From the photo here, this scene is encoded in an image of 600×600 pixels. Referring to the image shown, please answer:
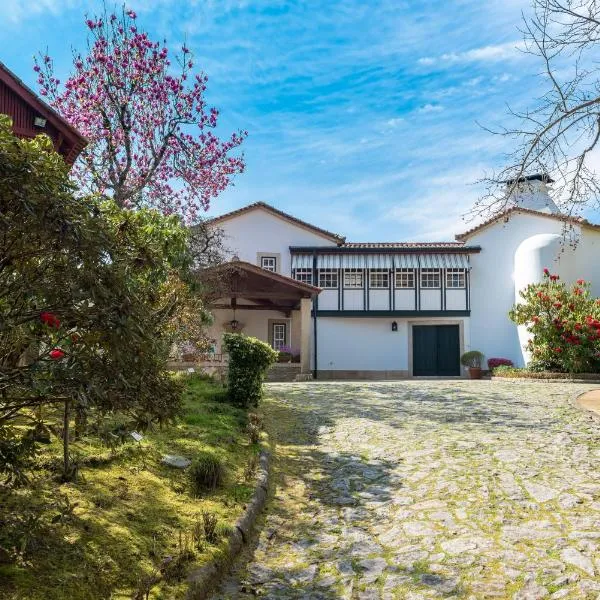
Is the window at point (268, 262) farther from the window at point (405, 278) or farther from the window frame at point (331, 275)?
the window at point (405, 278)

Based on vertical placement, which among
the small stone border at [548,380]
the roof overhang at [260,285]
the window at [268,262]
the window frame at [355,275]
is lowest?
the small stone border at [548,380]

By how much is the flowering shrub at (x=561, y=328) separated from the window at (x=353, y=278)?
322 inches

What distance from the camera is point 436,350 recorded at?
27.3 metres

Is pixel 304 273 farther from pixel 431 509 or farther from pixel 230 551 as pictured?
pixel 230 551

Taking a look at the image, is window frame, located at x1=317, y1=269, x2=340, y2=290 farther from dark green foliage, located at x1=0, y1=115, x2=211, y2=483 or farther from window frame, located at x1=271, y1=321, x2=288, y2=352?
dark green foliage, located at x1=0, y1=115, x2=211, y2=483

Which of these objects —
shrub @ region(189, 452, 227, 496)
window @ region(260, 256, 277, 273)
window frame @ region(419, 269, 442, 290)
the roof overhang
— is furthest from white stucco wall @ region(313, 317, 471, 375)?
shrub @ region(189, 452, 227, 496)

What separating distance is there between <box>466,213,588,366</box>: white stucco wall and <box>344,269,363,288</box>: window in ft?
17.7

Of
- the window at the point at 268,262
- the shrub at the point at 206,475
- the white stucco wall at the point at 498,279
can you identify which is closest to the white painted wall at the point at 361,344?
the window at the point at 268,262

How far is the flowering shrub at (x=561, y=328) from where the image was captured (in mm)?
18297

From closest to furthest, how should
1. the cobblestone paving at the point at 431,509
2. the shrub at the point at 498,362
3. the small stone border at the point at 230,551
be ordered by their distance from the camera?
the small stone border at the point at 230,551, the cobblestone paving at the point at 431,509, the shrub at the point at 498,362

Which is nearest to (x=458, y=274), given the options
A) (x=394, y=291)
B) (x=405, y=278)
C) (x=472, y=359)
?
(x=405, y=278)

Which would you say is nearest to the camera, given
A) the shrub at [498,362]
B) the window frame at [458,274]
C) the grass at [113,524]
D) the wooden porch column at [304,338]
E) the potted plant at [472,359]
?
the grass at [113,524]

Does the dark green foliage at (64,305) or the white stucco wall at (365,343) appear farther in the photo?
the white stucco wall at (365,343)

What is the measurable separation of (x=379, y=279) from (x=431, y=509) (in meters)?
22.1
